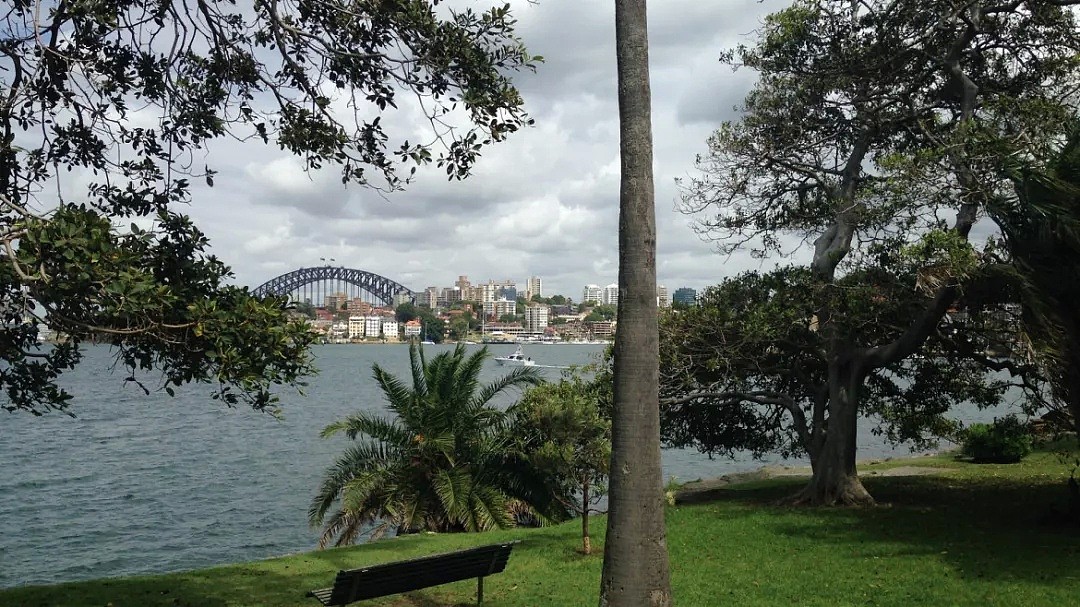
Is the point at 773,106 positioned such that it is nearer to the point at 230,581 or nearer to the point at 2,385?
the point at 230,581

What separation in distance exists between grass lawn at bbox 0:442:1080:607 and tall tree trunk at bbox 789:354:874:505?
Result: 766 millimetres

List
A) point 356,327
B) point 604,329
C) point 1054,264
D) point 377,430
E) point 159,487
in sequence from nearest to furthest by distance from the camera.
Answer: point 1054,264, point 377,430, point 159,487, point 604,329, point 356,327

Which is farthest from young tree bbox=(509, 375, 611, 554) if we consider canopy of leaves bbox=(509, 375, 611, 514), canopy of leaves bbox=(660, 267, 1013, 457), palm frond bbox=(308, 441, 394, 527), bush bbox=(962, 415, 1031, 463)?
bush bbox=(962, 415, 1031, 463)

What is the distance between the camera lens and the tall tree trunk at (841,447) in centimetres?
1538

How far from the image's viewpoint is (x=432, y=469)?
715 inches

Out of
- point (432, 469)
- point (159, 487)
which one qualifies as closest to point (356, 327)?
point (159, 487)

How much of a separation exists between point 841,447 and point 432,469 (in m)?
7.86

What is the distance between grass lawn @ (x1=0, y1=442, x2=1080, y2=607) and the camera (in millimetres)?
9203

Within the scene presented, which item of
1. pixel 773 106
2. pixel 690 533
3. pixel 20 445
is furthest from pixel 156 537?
pixel 20 445

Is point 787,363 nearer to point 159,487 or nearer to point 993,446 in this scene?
point 993,446

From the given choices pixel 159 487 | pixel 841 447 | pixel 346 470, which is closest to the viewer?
pixel 841 447

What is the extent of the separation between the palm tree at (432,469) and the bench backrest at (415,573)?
8.14 metres

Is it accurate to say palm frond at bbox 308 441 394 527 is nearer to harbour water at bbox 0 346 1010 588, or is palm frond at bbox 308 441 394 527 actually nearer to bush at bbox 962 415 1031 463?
harbour water at bbox 0 346 1010 588

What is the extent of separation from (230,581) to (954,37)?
13.5 metres
